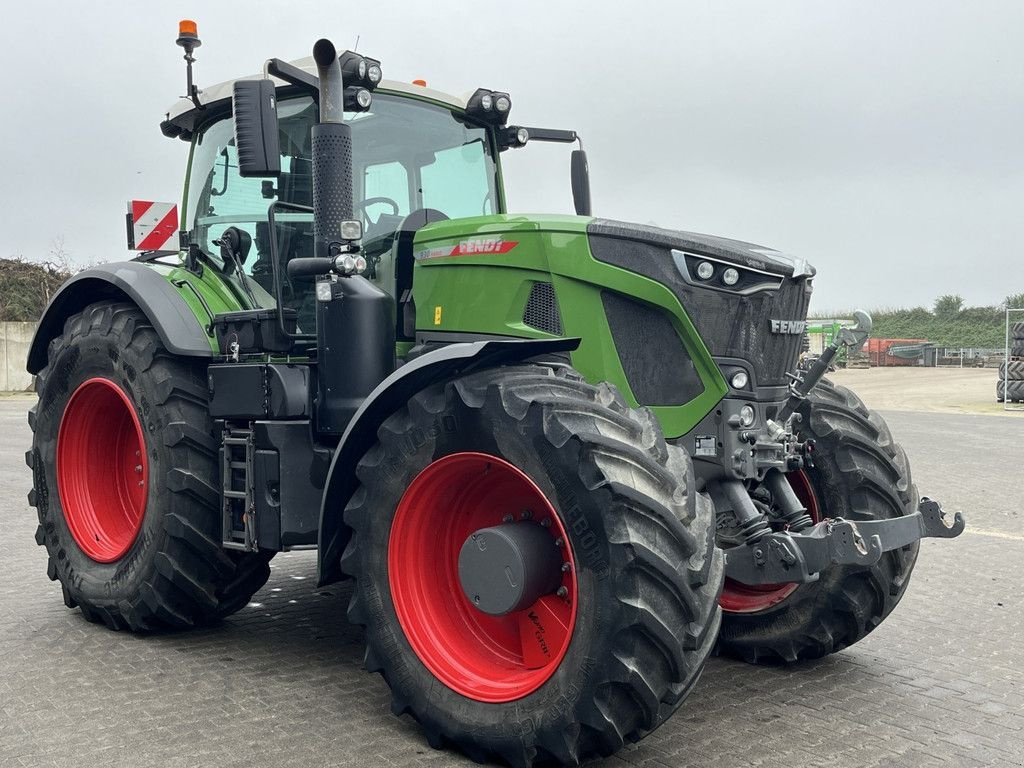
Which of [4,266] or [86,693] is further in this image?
[4,266]

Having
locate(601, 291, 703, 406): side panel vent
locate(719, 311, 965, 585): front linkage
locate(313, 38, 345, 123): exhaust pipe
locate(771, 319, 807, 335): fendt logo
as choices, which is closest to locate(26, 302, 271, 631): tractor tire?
locate(313, 38, 345, 123): exhaust pipe

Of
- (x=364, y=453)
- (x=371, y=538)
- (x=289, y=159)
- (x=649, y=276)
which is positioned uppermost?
(x=289, y=159)

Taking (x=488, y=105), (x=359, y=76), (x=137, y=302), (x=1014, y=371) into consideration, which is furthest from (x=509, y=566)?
(x=1014, y=371)

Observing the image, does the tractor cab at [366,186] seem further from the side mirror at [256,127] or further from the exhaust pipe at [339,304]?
the side mirror at [256,127]

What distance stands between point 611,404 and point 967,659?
8.31 feet

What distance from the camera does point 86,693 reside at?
14.8ft

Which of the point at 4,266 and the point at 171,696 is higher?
the point at 4,266

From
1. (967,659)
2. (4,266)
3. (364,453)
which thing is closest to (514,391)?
(364,453)

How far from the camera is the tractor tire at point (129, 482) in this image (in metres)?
5.20

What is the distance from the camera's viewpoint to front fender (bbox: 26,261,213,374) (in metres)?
5.26

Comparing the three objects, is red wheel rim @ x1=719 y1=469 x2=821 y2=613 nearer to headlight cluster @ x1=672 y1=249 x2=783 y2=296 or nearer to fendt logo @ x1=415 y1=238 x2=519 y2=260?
headlight cluster @ x1=672 y1=249 x2=783 y2=296

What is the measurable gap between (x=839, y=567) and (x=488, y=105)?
114 inches

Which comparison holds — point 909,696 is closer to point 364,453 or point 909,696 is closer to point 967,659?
point 967,659

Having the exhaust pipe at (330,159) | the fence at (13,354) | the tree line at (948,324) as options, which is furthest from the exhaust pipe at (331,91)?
the tree line at (948,324)
